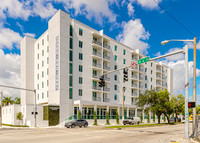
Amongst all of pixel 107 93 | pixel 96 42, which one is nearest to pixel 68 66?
pixel 96 42

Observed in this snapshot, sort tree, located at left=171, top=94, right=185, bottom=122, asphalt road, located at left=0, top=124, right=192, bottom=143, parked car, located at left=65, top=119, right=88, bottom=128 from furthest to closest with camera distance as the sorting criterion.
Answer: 1. tree, located at left=171, top=94, right=185, bottom=122
2. parked car, located at left=65, top=119, right=88, bottom=128
3. asphalt road, located at left=0, top=124, right=192, bottom=143

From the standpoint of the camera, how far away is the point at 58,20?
4038 cm

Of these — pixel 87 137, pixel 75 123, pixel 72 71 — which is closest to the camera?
pixel 87 137

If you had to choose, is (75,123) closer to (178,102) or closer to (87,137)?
(87,137)

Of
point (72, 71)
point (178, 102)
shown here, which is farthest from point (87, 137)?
point (178, 102)

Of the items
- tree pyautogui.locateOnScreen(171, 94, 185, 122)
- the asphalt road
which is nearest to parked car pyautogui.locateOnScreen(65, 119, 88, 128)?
the asphalt road

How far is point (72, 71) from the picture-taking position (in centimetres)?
4128

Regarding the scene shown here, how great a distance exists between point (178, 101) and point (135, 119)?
605 inches

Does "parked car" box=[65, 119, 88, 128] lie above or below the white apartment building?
below

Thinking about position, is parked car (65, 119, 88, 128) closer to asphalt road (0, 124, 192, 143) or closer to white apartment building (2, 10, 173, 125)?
white apartment building (2, 10, 173, 125)

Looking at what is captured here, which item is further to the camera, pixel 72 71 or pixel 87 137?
pixel 72 71

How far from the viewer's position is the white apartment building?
129 ft

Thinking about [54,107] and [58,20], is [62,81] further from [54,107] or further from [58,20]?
[58,20]

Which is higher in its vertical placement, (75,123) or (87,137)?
(87,137)
